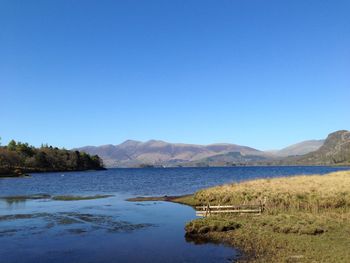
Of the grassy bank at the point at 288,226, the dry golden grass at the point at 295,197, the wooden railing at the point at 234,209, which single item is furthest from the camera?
the dry golden grass at the point at 295,197

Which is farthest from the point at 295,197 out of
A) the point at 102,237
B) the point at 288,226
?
the point at 102,237

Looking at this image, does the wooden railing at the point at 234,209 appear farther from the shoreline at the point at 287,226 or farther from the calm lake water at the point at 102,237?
the calm lake water at the point at 102,237

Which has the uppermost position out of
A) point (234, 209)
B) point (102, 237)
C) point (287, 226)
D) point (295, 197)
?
point (295, 197)

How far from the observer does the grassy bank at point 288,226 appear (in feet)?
83.2

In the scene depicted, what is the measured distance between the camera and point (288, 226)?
31.8 m

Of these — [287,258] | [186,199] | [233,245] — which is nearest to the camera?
[287,258]

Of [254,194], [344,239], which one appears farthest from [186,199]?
[344,239]

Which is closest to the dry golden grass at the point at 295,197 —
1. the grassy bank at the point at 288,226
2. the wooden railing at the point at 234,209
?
the grassy bank at the point at 288,226

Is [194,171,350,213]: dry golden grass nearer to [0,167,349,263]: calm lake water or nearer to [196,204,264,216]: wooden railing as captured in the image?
[196,204,264,216]: wooden railing

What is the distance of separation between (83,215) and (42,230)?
11.5 m

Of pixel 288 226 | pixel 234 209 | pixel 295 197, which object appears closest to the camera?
pixel 288 226

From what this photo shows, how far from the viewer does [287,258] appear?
24000 mm

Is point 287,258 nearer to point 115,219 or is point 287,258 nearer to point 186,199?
point 115,219

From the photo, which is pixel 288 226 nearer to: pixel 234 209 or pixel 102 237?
pixel 234 209
